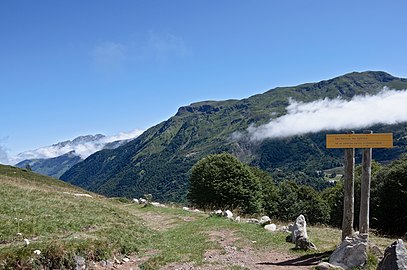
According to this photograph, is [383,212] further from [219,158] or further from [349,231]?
[349,231]

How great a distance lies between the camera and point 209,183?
47781 millimetres

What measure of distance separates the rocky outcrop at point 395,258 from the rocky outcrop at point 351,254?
5.45ft

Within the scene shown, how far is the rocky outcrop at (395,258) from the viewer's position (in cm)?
1070

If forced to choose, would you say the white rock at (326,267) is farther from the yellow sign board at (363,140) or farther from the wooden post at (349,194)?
the yellow sign board at (363,140)

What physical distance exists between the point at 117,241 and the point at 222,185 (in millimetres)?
31085

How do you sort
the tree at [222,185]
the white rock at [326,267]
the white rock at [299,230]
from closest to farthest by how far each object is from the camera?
the white rock at [326,267] → the white rock at [299,230] → the tree at [222,185]

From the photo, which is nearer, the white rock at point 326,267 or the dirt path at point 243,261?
the white rock at point 326,267

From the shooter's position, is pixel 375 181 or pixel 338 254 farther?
pixel 375 181

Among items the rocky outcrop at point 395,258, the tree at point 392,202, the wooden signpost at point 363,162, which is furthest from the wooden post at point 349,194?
the tree at point 392,202

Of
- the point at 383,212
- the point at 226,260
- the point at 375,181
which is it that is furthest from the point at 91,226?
the point at 375,181

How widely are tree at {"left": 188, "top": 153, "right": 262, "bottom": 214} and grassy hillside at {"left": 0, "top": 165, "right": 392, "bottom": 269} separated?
22.2m

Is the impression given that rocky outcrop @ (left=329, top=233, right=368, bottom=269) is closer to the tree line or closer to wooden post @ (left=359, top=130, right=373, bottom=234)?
wooden post @ (left=359, top=130, right=373, bottom=234)

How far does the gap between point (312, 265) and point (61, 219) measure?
1309 cm

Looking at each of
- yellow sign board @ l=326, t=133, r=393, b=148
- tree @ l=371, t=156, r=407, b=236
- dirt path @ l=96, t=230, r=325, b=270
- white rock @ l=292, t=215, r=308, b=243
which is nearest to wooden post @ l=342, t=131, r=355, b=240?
yellow sign board @ l=326, t=133, r=393, b=148
